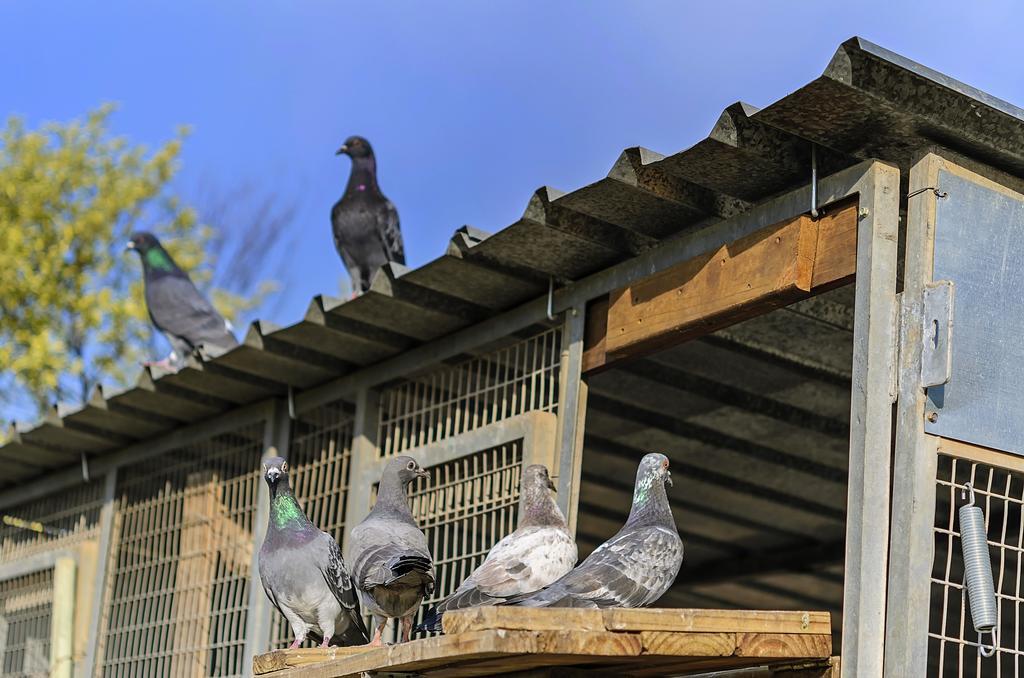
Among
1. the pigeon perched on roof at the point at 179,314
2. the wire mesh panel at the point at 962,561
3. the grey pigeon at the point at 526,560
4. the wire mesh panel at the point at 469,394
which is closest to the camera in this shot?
the grey pigeon at the point at 526,560

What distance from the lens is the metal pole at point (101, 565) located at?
8.56 m

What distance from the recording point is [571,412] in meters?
6.16

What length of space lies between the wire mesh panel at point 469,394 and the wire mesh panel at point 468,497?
18 centimetres

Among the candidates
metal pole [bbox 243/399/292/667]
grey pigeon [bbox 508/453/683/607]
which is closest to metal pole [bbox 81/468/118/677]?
metal pole [bbox 243/399/292/667]

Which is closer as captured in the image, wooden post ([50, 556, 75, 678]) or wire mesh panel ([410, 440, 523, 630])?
wire mesh panel ([410, 440, 523, 630])

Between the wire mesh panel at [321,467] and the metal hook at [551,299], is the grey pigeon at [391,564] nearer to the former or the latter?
the metal hook at [551,299]

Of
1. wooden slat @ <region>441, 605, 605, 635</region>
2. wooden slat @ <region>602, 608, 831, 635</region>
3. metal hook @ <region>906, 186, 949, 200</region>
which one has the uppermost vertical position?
metal hook @ <region>906, 186, 949, 200</region>

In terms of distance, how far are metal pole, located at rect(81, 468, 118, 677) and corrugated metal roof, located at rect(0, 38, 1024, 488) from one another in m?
0.29

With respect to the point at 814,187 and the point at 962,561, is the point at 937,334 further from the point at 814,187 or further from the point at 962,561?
the point at 962,561

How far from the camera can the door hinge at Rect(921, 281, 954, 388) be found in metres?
4.53

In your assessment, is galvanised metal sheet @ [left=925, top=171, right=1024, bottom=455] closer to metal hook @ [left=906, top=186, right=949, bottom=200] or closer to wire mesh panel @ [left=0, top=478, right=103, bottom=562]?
metal hook @ [left=906, top=186, right=949, bottom=200]

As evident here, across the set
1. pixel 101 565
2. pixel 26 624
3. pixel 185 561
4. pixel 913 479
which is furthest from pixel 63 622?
pixel 913 479

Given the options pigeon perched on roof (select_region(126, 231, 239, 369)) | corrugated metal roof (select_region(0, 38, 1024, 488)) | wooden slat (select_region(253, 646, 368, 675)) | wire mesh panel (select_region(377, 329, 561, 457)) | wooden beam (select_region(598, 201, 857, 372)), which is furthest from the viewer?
pigeon perched on roof (select_region(126, 231, 239, 369))

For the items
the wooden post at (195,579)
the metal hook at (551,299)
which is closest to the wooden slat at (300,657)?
the metal hook at (551,299)
